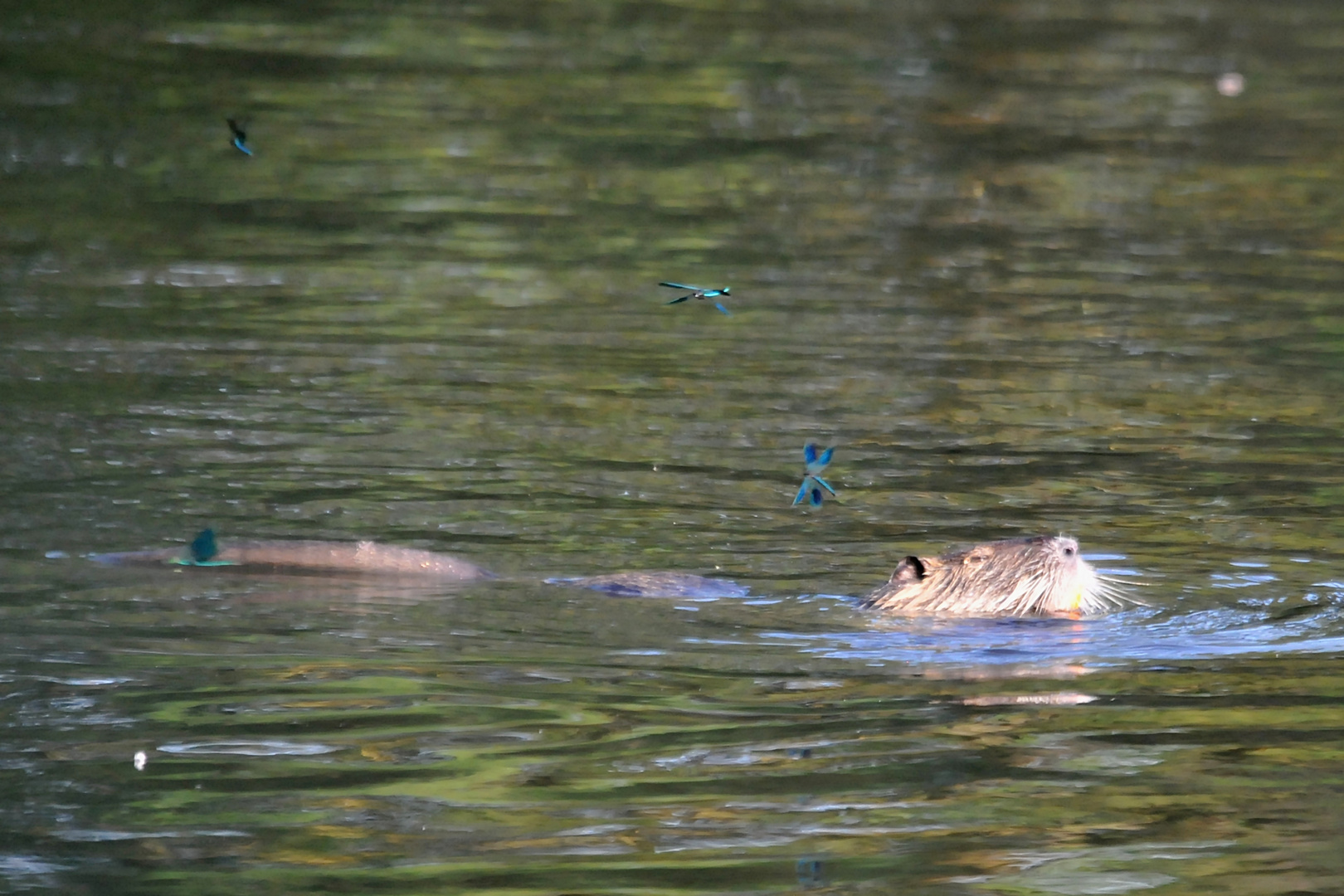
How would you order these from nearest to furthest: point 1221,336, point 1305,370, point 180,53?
1. point 1305,370
2. point 1221,336
3. point 180,53

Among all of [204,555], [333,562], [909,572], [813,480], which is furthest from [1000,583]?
[204,555]

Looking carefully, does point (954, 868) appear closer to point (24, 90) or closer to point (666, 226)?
point (666, 226)

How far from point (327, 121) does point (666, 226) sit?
4352 millimetres

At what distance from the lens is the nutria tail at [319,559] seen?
7.39 m

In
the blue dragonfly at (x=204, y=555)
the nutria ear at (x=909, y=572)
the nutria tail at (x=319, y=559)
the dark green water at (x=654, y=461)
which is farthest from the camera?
the nutria tail at (x=319, y=559)

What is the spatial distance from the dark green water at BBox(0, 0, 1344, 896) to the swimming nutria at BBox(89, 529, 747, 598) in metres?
0.11

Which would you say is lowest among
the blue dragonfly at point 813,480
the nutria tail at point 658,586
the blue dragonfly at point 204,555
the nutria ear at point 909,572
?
the nutria ear at point 909,572

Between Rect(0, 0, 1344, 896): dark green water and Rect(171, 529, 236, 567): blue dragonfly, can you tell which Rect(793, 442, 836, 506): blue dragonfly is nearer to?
Rect(0, 0, 1344, 896): dark green water

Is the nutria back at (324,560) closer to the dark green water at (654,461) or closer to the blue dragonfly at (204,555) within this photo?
the blue dragonfly at (204,555)

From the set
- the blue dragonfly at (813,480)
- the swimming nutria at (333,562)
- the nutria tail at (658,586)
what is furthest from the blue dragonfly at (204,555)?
the blue dragonfly at (813,480)

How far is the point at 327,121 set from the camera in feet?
55.9

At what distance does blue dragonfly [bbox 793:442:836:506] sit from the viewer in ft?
23.5

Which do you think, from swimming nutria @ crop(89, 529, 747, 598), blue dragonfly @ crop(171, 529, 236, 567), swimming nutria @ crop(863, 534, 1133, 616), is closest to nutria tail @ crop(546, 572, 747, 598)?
swimming nutria @ crop(89, 529, 747, 598)

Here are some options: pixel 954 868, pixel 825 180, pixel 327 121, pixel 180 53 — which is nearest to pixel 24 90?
pixel 180 53
